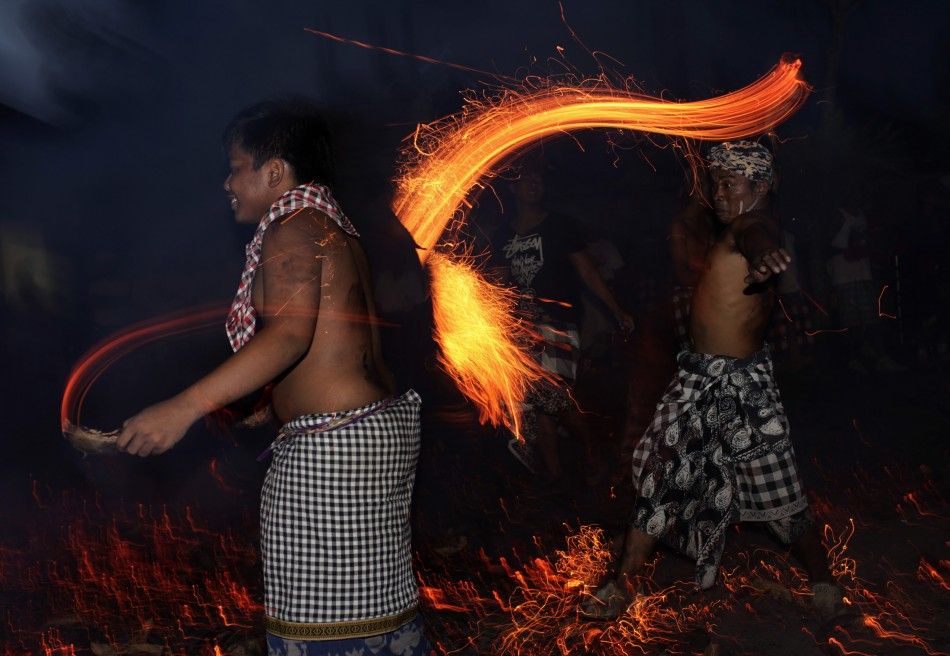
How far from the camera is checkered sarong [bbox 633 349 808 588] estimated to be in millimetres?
4301

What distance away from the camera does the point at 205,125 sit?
8445 mm

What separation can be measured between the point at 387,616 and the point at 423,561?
240 cm

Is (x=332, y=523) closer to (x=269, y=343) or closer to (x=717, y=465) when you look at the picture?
(x=269, y=343)

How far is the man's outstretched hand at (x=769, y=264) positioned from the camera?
395 cm

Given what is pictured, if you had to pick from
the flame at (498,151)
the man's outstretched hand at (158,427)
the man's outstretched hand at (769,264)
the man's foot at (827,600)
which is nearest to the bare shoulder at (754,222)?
the man's outstretched hand at (769,264)

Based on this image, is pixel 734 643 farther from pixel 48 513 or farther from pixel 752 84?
pixel 48 513

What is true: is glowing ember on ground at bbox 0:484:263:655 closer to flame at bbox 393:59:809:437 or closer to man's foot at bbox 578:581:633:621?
man's foot at bbox 578:581:633:621

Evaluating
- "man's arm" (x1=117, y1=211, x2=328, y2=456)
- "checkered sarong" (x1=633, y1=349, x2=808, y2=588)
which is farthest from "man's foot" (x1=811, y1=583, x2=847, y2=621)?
"man's arm" (x1=117, y1=211, x2=328, y2=456)

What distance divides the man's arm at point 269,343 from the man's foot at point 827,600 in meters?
2.63

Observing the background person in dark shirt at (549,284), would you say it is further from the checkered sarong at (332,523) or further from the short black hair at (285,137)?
the checkered sarong at (332,523)

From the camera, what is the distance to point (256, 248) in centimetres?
297

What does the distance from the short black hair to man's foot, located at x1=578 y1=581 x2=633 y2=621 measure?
224 cm

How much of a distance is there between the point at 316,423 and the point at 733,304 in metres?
2.34

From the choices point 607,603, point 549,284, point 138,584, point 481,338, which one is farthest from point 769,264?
point 138,584
